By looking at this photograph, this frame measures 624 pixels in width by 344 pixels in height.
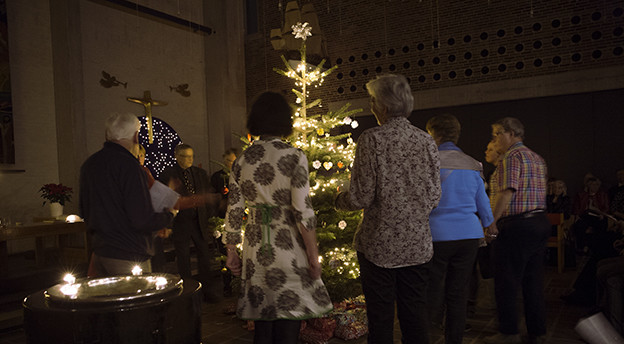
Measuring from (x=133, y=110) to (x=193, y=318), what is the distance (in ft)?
28.8

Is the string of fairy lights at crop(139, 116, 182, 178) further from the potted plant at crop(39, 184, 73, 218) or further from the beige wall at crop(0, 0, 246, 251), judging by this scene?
the potted plant at crop(39, 184, 73, 218)

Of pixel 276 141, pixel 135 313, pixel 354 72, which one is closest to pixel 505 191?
pixel 276 141

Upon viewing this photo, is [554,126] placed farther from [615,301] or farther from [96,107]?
[96,107]

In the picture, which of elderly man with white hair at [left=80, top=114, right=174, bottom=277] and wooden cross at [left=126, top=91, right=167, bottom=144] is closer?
elderly man with white hair at [left=80, top=114, right=174, bottom=277]

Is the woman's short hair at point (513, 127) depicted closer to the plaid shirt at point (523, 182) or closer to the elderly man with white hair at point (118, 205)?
the plaid shirt at point (523, 182)

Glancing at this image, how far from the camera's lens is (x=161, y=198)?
2.25 metres

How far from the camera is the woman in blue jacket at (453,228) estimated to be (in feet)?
8.47

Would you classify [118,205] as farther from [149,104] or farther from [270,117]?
[149,104]

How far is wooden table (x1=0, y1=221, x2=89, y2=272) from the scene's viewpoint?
5.46 meters

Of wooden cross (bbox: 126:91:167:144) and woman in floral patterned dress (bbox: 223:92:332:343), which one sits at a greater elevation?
wooden cross (bbox: 126:91:167:144)

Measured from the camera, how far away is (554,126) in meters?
8.65

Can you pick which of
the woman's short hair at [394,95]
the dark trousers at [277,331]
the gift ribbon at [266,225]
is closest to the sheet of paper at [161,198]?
the gift ribbon at [266,225]

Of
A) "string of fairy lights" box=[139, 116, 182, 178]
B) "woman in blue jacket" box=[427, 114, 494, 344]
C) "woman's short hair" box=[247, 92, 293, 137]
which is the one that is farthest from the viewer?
"string of fairy lights" box=[139, 116, 182, 178]

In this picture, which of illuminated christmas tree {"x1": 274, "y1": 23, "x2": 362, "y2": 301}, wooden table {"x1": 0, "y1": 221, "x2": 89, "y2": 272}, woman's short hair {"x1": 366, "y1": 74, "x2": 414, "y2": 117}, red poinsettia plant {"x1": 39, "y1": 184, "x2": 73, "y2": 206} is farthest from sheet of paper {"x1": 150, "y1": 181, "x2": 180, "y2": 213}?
red poinsettia plant {"x1": 39, "y1": 184, "x2": 73, "y2": 206}
